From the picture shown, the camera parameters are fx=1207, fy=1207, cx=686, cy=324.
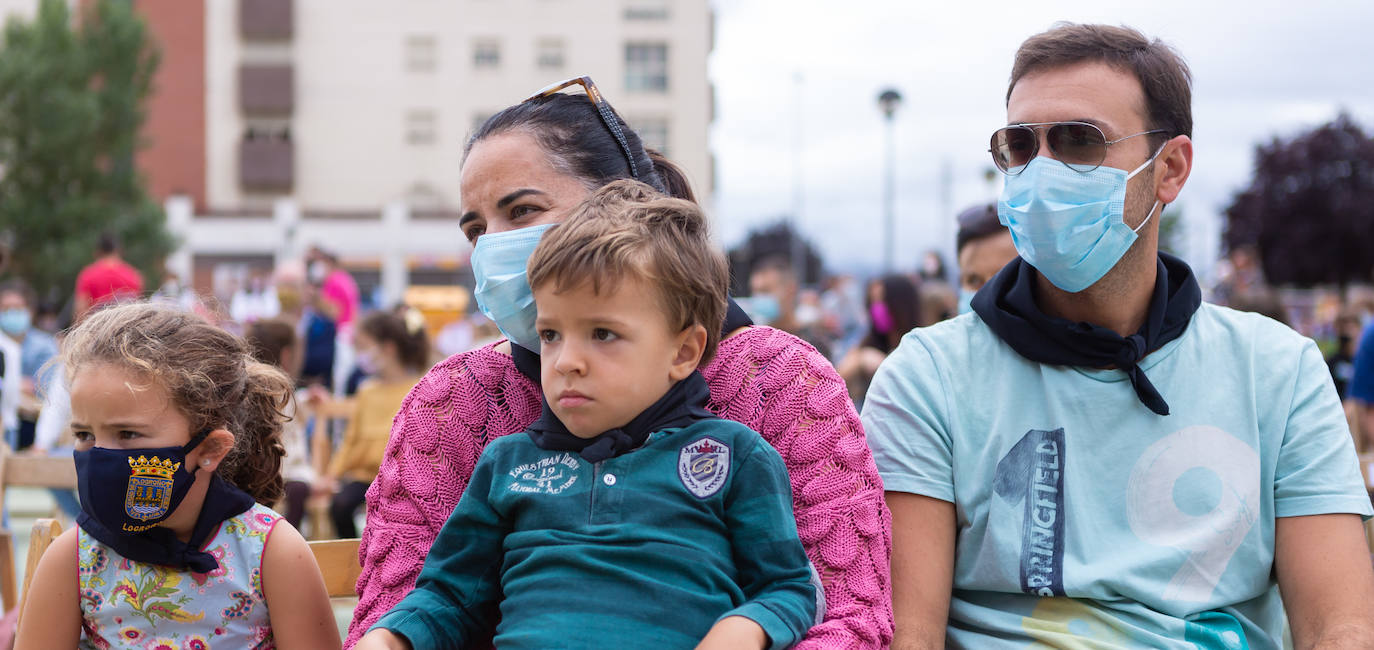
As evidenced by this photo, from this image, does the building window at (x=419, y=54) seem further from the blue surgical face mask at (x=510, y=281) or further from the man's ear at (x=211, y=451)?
the blue surgical face mask at (x=510, y=281)

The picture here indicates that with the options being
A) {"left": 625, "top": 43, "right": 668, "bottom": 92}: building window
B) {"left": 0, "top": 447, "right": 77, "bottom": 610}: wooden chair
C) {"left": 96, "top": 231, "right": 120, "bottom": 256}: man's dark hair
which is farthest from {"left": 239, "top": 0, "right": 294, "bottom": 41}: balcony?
{"left": 0, "top": 447, "right": 77, "bottom": 610}: wooden chair

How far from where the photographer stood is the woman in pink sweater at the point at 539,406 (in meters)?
2.16

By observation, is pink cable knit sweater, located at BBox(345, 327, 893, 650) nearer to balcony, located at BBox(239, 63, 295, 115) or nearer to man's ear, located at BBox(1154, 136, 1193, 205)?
man's ear, located at BBox(1154, 136, 1193, 205)

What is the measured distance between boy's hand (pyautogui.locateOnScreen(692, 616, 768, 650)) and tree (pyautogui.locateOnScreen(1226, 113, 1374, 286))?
5159 cm

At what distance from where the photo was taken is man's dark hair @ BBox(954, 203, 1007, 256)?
4406mm

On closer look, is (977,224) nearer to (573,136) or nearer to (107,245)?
(573,136)

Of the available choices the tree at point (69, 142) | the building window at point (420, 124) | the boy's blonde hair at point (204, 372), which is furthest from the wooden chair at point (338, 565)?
the building window at point (420, 124)

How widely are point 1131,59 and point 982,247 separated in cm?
194

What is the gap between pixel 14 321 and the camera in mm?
9602

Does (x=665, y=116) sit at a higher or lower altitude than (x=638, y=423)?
higher

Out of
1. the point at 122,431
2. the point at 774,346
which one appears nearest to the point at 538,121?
the point at 774,346

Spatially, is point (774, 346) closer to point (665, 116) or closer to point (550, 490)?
point (550, 490)

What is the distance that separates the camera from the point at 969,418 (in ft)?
8.18

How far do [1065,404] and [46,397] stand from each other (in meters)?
2.52
